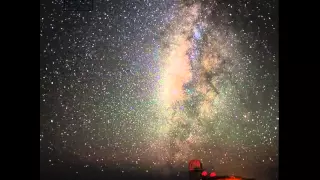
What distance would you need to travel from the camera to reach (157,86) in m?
4.95

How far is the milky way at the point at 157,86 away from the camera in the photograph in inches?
194

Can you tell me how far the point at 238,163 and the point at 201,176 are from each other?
1002 millimetres

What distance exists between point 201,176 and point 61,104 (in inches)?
72.1

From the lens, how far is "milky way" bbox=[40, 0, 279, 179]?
194 inches

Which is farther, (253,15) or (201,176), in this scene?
(253,15)

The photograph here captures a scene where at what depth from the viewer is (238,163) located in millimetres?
5070
